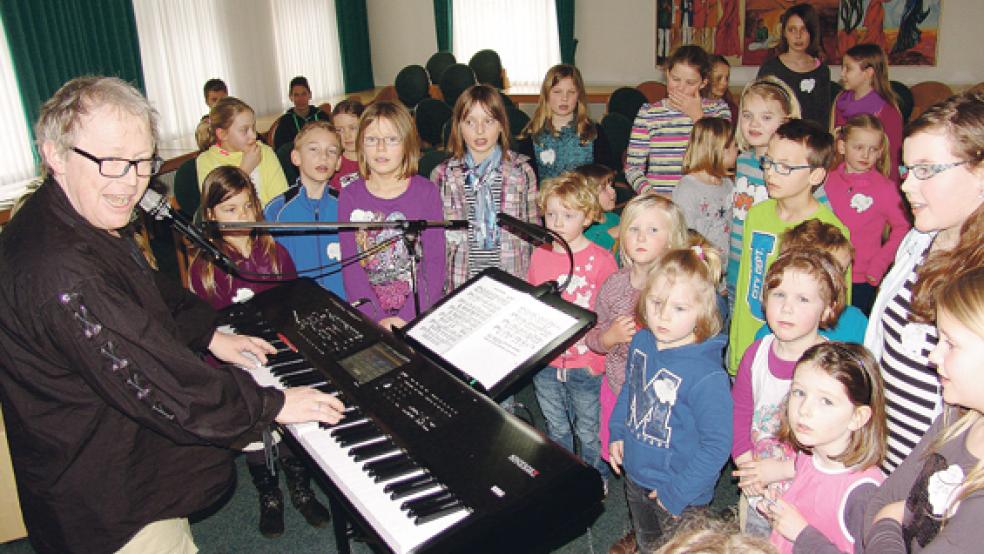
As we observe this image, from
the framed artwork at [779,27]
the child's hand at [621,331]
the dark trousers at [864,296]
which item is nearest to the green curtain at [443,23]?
the framed artwork at [779,27]

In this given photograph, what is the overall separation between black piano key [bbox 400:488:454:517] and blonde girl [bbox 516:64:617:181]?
8.51ft

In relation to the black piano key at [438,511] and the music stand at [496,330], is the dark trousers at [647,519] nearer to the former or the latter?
the music stand at [496,330]

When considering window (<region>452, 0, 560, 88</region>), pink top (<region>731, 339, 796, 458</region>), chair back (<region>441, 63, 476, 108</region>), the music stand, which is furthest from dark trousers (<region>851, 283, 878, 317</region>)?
window (<region>452, 0, 560, 88</region>)

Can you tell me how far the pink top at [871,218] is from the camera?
321 centimetres

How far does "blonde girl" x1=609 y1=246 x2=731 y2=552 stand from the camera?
2016 mm

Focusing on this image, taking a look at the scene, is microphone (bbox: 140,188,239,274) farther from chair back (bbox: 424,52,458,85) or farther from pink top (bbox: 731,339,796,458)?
chair back (bbox: 424,52,458,85)

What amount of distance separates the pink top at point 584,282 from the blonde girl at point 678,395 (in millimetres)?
478

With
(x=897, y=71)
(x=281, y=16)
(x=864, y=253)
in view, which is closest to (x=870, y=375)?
(x=864, y=253)

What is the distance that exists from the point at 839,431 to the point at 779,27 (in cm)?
712

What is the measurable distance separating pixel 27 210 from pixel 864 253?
3.38m

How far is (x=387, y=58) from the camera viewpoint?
10688mm

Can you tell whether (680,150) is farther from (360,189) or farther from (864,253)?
(360,189)

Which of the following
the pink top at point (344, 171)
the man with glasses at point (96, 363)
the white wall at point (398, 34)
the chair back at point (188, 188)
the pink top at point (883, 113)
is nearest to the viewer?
the man with glasses at point (96, 363)

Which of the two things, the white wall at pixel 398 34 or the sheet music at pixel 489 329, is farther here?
the white wall at pixel 398 34
